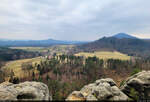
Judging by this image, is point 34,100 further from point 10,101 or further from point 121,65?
point 121,65

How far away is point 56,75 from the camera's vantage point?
126 metres

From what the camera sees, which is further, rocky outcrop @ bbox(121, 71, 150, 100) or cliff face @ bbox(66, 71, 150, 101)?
rocky outcrop @ bbox(121, 71, 150, 100)

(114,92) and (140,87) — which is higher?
(114,92)

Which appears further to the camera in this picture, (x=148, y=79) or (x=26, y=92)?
(x=148, y=79)

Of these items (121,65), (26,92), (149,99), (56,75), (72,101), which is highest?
(26,92)

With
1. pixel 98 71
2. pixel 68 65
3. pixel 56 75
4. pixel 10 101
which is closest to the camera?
pixel 10 101

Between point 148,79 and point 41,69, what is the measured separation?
131m

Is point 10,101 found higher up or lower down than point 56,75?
higher up

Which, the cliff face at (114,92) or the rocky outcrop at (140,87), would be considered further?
the rocky outcrop at (140,87)

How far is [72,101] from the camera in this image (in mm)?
20875

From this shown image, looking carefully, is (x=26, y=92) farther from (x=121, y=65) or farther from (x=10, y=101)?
(x=121, y=65)

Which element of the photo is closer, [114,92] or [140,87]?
[114,92]

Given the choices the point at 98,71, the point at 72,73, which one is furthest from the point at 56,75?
the point at 98,71

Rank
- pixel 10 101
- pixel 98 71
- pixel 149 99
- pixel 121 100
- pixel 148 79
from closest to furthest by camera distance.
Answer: pixel 10 101, pixel 121 100, pixel 149 99, pixel 148 79, pixel 98 71
